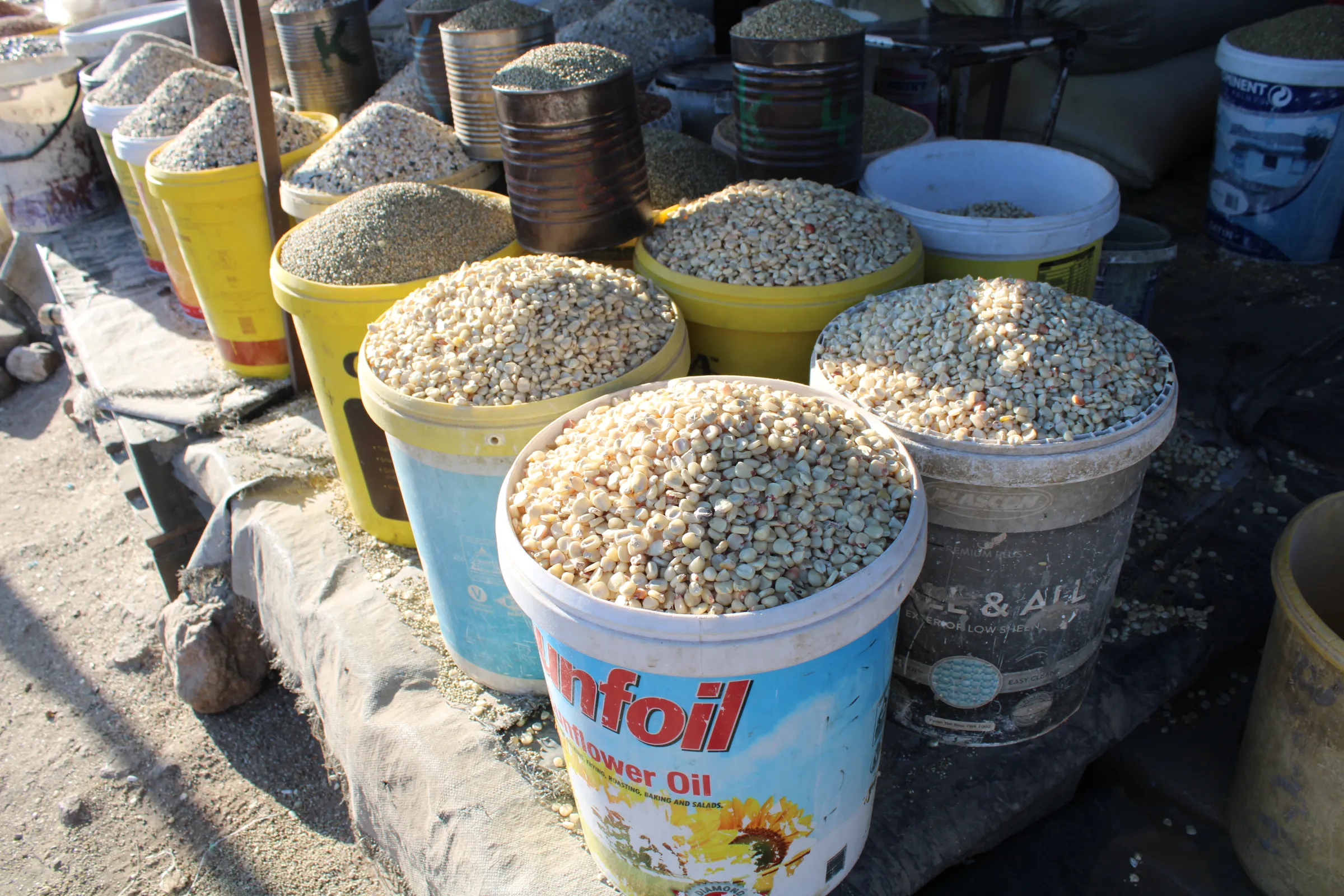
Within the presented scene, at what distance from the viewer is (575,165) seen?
2016 mm

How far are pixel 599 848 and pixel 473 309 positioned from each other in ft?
3.11

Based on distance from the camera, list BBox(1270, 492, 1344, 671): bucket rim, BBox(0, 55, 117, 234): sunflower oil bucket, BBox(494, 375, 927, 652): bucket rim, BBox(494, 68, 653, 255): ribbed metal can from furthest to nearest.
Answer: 1. BBox(0, 55, 117, 234): sunflower oil bucket
2. BBox(494, 68, 653, 255): ribbed metal can
3. BBox(1270, 492, 1344, 671): bucket rim
4. BBox(494, 375, 927, 652): bucket rim

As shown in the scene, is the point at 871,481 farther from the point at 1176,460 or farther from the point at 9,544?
the point at 9,544

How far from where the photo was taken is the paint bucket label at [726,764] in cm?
121

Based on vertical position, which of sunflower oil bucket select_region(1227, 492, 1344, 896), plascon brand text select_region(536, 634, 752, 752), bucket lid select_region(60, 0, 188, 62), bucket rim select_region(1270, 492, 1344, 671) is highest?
bucket lid select_region(60, 0, 188, 62)

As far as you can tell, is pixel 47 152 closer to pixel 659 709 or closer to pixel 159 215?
pixel 159 215

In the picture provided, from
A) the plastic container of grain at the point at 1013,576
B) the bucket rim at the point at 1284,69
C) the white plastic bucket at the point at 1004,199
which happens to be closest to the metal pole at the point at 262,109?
the white plastic bucket at the point at 1004,199

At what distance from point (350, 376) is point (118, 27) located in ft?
12.2

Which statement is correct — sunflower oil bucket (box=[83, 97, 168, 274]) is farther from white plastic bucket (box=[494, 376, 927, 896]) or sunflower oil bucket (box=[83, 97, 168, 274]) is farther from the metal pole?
white plastic bucket (box=[494, 376, 927, 896])

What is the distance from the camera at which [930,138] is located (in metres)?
2.72

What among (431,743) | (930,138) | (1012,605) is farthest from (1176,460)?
(431,743)

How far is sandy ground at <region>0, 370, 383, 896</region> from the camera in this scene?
226 centimetres

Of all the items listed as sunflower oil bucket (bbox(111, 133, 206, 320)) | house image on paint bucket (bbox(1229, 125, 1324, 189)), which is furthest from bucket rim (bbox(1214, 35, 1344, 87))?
sunflower oil bucket (bbox(111, 133, 206, 320))

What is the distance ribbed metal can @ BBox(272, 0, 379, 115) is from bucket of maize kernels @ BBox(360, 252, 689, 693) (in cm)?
200
